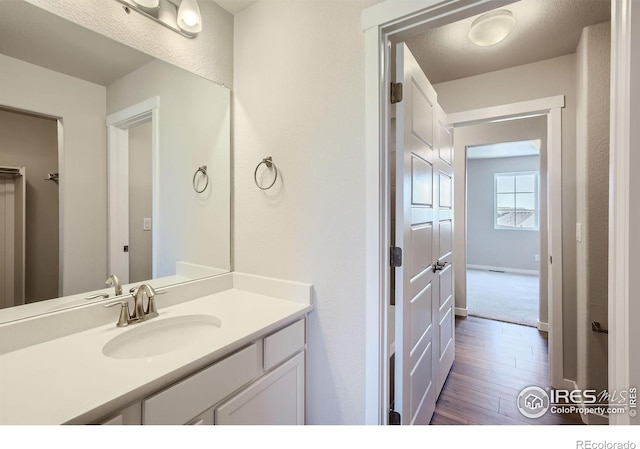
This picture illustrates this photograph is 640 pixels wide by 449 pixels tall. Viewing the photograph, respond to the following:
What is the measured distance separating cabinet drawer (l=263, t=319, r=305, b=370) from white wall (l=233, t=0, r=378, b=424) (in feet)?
0.29

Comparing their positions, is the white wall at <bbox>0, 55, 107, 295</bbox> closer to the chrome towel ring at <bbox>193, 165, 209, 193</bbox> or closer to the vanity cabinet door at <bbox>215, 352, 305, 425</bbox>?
the chrome towel ring at <bbox>193, 165, 209, 193</bbox>

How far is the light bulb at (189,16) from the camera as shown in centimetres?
135

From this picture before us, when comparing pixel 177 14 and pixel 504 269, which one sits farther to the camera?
pixel 504 269

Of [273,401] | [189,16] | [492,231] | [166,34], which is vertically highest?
[189,16]

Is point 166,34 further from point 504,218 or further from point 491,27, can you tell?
point 504,218

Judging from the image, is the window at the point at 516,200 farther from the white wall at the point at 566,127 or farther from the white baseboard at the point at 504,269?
the white wall at the point at 566,127

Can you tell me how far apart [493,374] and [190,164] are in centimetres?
268

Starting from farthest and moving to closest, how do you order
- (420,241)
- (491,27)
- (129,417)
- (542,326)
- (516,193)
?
1. (516,193)
2. (542,326)
3. (491,27)
4. (420,241)
5. (129,417)

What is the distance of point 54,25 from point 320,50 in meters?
1.03

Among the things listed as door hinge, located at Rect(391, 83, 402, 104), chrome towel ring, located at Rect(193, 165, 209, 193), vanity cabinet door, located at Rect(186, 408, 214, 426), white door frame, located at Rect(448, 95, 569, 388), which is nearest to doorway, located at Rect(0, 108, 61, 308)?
chrome towel ring, located at Rect(193, 165, 209, 193)

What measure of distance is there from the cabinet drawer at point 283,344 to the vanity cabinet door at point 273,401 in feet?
0.13

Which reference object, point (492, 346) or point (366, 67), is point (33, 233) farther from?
point (492, 346)

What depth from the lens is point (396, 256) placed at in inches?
47.3

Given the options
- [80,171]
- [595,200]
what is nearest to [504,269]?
[595,200]
